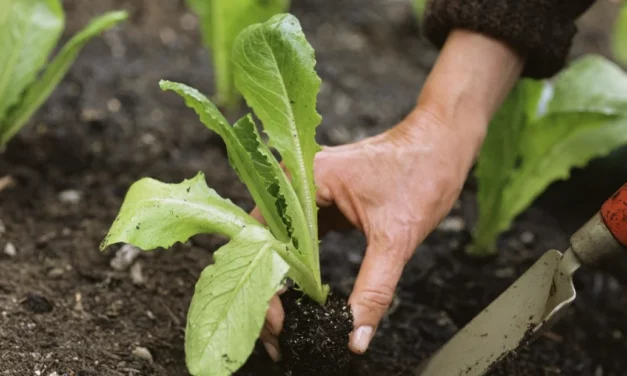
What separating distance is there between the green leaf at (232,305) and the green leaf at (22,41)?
0.85m

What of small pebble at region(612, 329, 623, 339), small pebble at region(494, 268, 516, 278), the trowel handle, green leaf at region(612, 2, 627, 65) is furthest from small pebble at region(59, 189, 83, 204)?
green leaf at region(612, 2, 627, 65)

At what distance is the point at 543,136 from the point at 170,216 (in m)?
0.85

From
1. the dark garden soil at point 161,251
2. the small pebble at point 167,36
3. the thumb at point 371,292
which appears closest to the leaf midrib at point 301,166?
the thumb at point 371,292

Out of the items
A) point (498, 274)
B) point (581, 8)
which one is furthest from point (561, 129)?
point (498, 274)

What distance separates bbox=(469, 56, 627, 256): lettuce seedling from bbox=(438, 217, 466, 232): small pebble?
14 cm

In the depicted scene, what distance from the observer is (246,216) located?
1040 millimetres

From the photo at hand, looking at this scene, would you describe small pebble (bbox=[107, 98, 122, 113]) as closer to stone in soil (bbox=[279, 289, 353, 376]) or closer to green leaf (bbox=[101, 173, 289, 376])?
green leaf (bbox=[101, 173, 289, 376])

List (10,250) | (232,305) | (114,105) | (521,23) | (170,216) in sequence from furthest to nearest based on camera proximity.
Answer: (114,105), (10,250), (521,23), (170,216), (232,305)

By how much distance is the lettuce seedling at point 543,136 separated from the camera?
56.1 inches

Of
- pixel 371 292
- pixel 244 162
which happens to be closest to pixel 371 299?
pixel 371 292

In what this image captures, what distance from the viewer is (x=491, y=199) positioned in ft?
4.92

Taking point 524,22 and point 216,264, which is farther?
point 524,22

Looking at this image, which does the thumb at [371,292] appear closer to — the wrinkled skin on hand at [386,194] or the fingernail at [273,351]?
the wrinkled skin on hand at [386,194]

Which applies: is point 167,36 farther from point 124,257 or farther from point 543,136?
point 543,136
